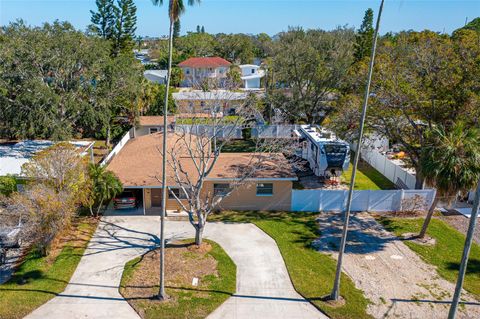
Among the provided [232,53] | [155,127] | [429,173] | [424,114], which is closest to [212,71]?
[232,53]

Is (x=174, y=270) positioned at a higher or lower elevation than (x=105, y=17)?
lower

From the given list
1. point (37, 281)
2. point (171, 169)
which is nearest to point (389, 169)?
point (171, 169)

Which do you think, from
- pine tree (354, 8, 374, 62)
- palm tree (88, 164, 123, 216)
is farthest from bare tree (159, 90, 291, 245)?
pine tree (354, 8, 374, 62)

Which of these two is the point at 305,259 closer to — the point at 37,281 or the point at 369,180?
the point at 37,281

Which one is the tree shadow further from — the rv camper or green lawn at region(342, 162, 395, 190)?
the rv camper

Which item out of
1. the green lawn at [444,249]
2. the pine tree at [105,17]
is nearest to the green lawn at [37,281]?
the green lawn at [444,249]

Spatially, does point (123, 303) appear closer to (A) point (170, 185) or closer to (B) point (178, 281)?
(B) point (178, 281)
